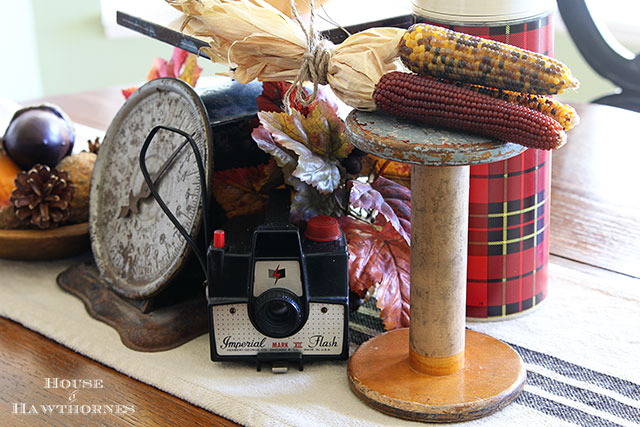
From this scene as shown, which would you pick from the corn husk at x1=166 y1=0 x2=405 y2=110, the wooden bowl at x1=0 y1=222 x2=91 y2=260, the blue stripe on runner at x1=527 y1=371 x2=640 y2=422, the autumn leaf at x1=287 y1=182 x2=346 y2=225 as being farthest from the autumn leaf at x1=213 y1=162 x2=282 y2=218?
the blue stripe on runner at x1=527 y1=371 x2=640 y2=422

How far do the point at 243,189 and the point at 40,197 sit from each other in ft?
0.97

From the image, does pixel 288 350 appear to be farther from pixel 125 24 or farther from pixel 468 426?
pixel 125 24

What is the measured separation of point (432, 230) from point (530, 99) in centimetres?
16

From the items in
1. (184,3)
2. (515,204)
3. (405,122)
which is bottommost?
(515,204)

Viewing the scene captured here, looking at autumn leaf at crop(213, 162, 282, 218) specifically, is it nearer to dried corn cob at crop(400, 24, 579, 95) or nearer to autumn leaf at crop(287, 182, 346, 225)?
autumn leaf at crop(287, 182, 346, 225)

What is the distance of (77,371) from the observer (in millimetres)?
916

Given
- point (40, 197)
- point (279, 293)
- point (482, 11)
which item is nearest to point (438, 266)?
point (279, 293)

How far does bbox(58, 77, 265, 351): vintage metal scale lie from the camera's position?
3.13 ft

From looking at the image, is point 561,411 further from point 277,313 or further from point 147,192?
point 147,192

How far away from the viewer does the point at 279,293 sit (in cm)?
85

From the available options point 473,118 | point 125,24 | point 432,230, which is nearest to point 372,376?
point 432,230

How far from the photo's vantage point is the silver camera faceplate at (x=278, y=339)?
2.89 ft

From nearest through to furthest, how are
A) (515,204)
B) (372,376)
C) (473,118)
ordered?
(473,118) → (372,376) → (515,204)

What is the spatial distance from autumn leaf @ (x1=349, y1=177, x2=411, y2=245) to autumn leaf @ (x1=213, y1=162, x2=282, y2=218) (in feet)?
0.32
